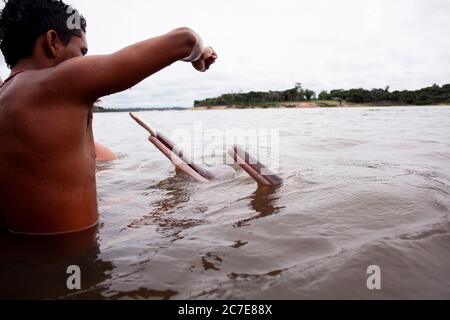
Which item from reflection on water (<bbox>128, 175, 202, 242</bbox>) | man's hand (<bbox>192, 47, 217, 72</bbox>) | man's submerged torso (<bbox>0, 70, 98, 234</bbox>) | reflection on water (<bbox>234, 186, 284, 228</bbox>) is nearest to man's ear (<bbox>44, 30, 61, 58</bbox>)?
man's submerged torso (<bbox>0, 70, 98, 234</bbox>)

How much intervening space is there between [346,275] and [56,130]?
1.55 m

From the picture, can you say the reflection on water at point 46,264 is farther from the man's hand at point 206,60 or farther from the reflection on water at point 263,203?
the man's hand at point 206,60

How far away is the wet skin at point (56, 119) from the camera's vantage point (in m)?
1.69

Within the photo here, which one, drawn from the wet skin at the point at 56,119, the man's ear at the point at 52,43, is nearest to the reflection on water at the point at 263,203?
the wet skin at the point at 56,119

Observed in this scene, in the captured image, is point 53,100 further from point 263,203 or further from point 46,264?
point 263,203

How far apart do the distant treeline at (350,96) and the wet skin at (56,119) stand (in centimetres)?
5300

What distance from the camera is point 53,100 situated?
171 centimetres

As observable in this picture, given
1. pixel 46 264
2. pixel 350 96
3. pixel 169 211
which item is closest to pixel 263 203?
pixel 169 211

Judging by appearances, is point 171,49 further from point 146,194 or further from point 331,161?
point 331,161

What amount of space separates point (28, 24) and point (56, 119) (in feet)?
1.93

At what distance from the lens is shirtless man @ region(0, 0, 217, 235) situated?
1697mm

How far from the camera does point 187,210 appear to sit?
116 inches

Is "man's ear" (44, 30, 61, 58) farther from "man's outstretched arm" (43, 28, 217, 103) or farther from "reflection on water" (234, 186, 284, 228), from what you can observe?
"reflection on water" (234, 186, 284, 228)

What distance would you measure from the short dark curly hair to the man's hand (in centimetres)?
72
